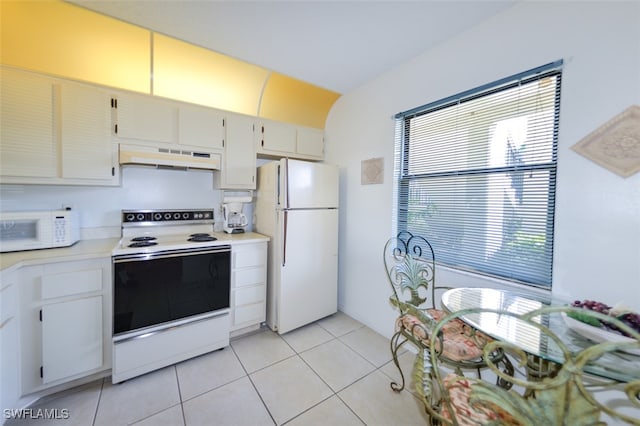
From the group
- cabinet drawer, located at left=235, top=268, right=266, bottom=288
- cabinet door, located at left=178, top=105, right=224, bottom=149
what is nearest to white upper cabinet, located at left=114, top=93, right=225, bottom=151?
cabinet door, located at left=178, top=105, right=224, bottom=149

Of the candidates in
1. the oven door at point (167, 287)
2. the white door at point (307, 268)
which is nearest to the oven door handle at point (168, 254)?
the oven door at point (167, 287)

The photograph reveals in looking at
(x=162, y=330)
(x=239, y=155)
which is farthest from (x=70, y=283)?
(x=239, y=155)

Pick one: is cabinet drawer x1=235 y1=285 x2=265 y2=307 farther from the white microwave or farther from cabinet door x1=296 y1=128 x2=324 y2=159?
cabinet door x1=296 y1=128 x2=324 y2=159

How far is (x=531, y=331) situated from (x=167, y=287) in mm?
2314

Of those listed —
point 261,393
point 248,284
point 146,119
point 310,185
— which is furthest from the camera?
point 310,185

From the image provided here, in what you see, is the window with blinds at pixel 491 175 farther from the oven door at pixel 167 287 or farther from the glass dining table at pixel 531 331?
the oven door at pixel 167 287

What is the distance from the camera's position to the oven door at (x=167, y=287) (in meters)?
1.74

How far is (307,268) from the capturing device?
2.51 metres

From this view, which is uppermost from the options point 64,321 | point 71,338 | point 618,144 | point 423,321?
point 618,144

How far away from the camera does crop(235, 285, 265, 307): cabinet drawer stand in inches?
90.6

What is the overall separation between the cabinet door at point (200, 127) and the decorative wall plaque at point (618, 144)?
2723 millimetres

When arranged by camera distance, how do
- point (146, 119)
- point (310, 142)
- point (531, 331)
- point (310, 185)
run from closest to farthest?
point (531, 331), point (146, 119), point (310, 185), point (310, 142)

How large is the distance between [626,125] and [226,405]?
2.75 meters

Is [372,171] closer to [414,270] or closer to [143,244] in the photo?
[414,270]
